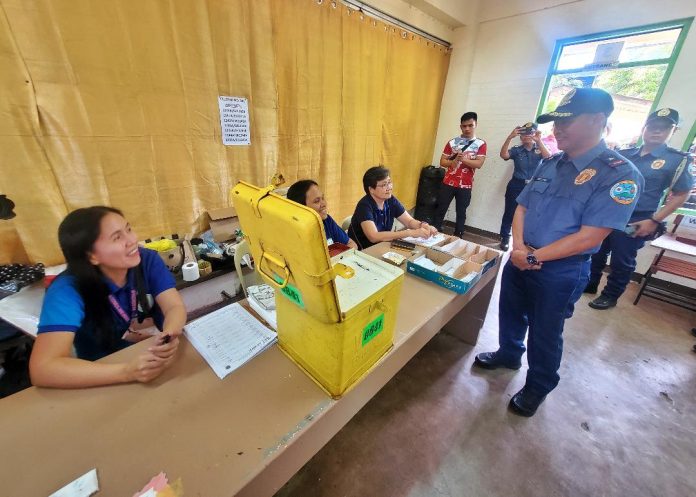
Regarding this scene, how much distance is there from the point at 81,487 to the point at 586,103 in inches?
77.0

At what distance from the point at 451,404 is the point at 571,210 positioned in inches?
47.7

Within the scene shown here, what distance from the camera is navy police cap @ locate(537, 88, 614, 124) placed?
45.4 inches

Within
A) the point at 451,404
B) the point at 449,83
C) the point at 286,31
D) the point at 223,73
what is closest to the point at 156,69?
the point at 223,73

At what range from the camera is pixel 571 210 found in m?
1.27

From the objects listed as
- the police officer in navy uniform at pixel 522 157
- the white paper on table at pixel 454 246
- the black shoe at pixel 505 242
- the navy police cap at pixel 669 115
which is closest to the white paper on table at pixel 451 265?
the white paper on table at pixel 454 246

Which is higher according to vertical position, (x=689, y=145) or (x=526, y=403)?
(x=689, y=145)

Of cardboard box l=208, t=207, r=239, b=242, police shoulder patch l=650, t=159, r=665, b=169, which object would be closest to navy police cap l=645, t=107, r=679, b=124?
police shoulder patch l=650, t=159, r=665, b=169

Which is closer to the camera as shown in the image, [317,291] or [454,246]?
[317,291]

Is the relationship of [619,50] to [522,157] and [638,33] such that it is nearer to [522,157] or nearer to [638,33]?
[638,33]

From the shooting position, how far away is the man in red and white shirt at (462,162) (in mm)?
3551

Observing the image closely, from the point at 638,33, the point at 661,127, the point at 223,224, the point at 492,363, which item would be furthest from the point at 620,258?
the point at 223,224

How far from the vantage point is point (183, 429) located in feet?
2.27

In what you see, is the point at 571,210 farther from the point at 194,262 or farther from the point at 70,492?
the point at 194,262

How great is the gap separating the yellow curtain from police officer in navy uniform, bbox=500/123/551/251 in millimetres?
1784
